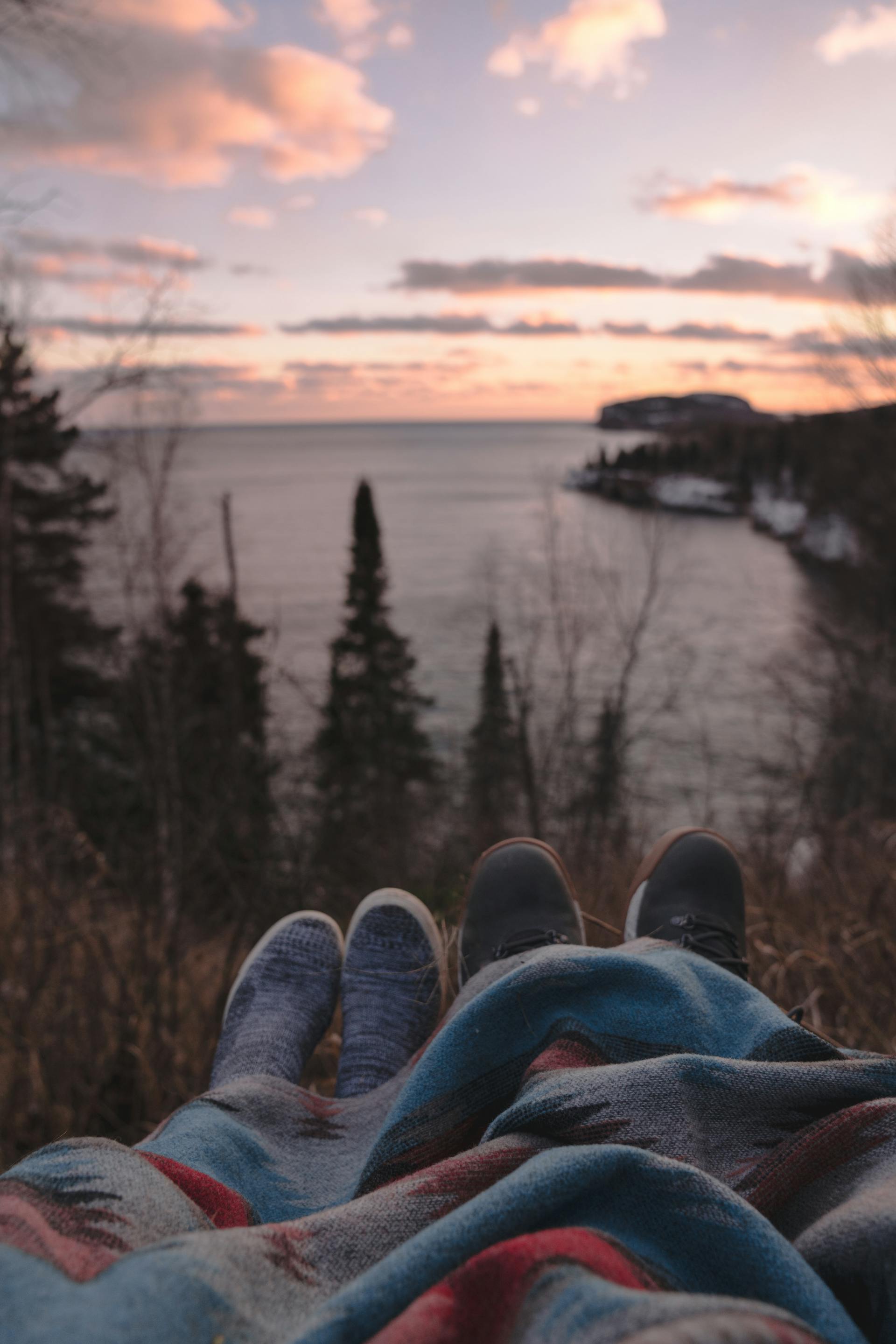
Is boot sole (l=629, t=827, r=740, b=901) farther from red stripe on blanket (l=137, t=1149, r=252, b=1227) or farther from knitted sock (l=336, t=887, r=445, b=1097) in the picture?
red stripe on blanket (l=137, t=1149, r=252, b=1227)

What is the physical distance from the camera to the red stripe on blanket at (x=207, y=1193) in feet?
2.77

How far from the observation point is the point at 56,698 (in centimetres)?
1448

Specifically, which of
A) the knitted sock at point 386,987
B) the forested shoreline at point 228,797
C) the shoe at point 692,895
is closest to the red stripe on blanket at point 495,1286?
the knitted sock at point 386,987

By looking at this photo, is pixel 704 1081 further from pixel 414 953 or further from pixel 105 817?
pixel 105 817

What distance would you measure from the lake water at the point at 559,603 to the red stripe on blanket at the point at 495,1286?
613 cm

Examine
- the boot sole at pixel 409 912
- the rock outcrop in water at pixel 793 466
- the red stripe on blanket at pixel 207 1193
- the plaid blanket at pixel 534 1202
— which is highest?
the rock outcrop in water at pixel 793 466

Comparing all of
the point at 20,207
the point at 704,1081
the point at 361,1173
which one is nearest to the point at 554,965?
the point at 704,1081

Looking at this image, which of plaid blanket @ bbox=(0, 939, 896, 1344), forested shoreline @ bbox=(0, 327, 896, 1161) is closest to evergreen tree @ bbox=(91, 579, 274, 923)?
forested shoreline @ bbox=(0, 327, 896, 1161)

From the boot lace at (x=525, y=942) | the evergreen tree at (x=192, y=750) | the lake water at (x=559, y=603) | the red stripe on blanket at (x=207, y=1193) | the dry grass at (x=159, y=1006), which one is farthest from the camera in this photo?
the lake water at (x=559, y=603)

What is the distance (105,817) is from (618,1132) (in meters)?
12.8

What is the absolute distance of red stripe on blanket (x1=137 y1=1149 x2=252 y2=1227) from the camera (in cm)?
84

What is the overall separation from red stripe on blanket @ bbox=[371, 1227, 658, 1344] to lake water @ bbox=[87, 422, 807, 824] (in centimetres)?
613

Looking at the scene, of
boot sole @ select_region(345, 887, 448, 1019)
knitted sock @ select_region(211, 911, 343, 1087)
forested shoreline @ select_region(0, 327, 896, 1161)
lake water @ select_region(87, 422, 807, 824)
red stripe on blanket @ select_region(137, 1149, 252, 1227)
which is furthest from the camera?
lake water @ select_region(87, 422, 807, 824)

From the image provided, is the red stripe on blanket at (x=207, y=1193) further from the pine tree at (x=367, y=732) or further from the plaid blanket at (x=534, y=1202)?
the pine tree at (x=367, y=732)
